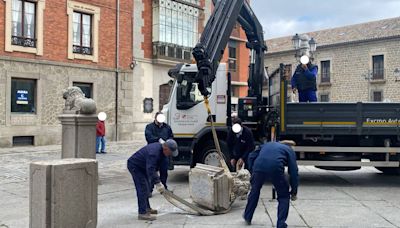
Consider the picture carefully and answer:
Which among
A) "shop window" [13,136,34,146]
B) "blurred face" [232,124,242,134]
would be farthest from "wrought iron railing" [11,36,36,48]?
"blurred face" [232,124,242,134]

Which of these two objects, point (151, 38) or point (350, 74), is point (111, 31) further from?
point (350, 74)

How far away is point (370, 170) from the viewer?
40.4ft

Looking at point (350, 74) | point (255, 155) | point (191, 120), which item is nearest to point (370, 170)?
point (191, 120)

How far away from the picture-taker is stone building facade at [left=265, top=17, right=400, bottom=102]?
37.5 m

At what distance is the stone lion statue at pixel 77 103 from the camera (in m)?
8.59

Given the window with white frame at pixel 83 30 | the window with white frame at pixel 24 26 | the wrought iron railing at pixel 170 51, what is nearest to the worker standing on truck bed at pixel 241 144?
the window with white frame at pixel 24 26

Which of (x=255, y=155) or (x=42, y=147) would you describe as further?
(x=42, y=147)

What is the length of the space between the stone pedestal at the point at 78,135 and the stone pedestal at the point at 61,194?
3.36 metres

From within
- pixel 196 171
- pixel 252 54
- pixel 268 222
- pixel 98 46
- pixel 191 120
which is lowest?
pixel 268 222

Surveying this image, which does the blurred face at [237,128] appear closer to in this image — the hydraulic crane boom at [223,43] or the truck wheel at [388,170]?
the hydraulic crane boom at [223,43]

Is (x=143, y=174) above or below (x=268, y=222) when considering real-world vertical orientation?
above

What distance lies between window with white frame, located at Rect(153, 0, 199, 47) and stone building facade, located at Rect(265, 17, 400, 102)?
46.1 ft

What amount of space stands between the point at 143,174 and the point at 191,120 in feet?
10.7

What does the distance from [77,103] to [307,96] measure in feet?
16.8
